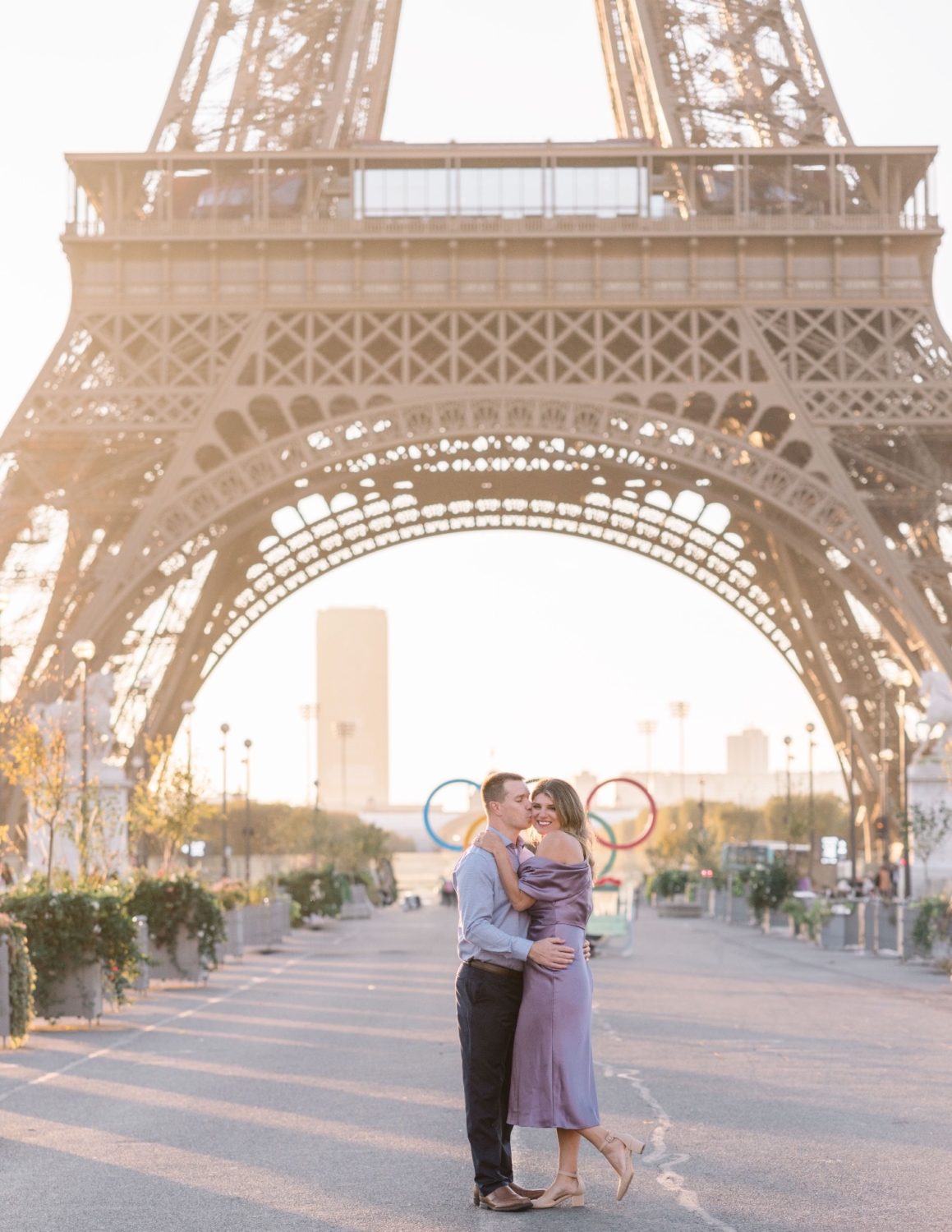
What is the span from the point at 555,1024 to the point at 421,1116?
12.2ft

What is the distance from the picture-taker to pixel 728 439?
40062 mm

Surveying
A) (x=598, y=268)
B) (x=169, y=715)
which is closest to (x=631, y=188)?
(x=598, y=268)

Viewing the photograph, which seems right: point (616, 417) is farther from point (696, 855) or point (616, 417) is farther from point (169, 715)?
point (696, 855)

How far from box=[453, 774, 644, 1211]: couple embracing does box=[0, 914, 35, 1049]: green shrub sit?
8621mm

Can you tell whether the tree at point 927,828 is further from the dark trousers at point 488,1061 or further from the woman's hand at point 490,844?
the woman's hand at point 490,844

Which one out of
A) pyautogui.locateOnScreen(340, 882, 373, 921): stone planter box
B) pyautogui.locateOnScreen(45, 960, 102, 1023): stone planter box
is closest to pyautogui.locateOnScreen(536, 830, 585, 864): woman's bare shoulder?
pyautogui.locateOnScreen(45, 960, 102, 1023): stone planter box

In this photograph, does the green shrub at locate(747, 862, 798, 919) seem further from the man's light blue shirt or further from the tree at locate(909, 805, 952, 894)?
the man's light blue shirt

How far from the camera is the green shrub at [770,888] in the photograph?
48219 mm

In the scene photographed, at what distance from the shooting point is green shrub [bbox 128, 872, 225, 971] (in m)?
25.2

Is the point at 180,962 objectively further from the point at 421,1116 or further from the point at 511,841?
the point at 511,841

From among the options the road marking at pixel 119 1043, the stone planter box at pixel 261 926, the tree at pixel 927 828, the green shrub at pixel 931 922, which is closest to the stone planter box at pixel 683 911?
the tree at pixel 927 828

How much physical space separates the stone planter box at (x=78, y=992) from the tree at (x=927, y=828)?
2159 cm

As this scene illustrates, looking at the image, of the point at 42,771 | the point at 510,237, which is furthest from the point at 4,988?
the point at 510,237

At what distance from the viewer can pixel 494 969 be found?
899cm
